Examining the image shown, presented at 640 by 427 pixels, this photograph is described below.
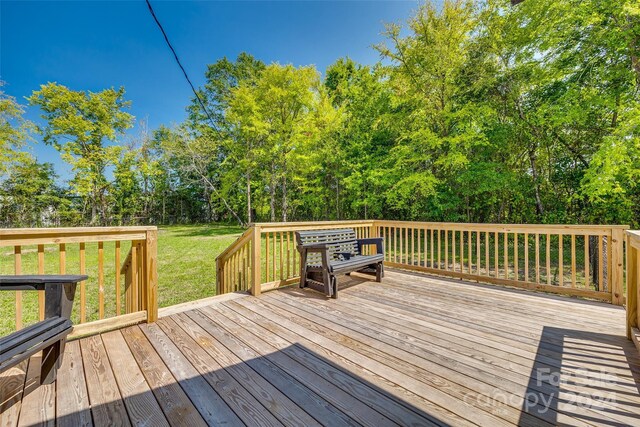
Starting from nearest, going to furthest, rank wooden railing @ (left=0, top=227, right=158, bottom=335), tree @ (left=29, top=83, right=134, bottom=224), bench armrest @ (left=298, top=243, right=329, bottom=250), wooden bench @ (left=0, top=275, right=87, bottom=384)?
wooden bench @ (left=0, top=275, right=87, bottom=384)
wooden railing @ (left=0, top=227, right=158, bottom=335)
bench armrest @ (left=298, top=243, right=329, bottom=250)
tree @ (left=29, top=83, right=134, bottom=224)

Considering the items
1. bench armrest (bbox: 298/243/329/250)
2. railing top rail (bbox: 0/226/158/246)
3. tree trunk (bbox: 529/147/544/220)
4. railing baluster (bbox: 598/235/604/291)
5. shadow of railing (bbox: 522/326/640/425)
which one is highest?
tree trunk (bbox: 529/147/544/220)

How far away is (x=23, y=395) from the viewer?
153 centimetres

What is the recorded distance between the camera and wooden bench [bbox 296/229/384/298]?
11.0 ft

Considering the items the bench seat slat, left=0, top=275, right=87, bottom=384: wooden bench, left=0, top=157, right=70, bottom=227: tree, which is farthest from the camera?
left=0, top=157, right=70, bottom=227: tree

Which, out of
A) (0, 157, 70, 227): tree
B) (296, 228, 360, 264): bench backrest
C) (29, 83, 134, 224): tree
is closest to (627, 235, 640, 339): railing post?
(296, 228, 360, 264): bench backrest

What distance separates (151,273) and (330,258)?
7.17 ft

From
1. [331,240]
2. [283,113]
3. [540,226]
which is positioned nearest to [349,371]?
[331,240]

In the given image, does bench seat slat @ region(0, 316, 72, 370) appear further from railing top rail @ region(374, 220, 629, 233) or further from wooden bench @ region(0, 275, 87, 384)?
railing top rail @ region(374, 220, 629, 233)

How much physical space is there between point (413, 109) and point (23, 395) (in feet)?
32.1

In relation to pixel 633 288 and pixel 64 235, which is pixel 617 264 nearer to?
pixel 633 288

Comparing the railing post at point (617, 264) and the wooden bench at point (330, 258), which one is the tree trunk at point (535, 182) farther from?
the wooden bench at point (330, 258)

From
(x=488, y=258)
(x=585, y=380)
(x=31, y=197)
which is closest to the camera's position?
(x=585, y=380)

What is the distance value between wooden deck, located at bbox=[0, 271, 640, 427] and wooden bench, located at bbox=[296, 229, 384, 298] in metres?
0.59

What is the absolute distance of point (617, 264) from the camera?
293 cm
